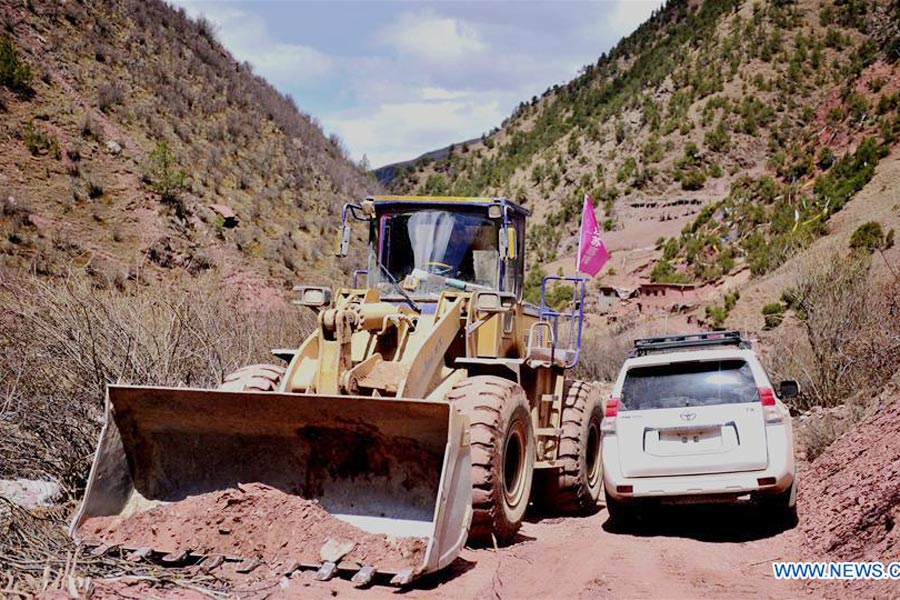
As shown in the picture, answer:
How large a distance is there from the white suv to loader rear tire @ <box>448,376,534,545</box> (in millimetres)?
1067

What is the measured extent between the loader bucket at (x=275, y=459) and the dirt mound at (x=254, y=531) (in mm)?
21

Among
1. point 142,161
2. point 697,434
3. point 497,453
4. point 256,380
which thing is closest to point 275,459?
point 256,380

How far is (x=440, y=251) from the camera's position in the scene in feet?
32.1

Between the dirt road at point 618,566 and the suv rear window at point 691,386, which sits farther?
the suv rear window at point 691,386

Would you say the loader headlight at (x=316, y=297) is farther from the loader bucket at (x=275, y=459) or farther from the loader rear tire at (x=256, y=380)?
the loader bucket at (x=275, y=459)

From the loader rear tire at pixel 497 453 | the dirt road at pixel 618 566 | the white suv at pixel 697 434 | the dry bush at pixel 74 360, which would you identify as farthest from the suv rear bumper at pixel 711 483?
the dry bush at pixel 74 360

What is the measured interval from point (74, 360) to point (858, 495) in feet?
27.4

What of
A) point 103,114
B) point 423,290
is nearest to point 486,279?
point 423,290

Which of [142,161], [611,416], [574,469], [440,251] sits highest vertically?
[142,161]

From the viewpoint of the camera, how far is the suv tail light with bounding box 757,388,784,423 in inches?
332

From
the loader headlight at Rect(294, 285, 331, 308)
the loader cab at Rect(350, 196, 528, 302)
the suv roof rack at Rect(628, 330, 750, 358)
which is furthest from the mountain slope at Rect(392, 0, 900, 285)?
the loader headlight at Rect(294, 285, 331, 308)

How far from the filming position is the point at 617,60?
74750 millimetres

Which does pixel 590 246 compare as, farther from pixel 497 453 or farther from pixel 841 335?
pixel 497 453

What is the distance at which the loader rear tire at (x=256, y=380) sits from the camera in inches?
339
